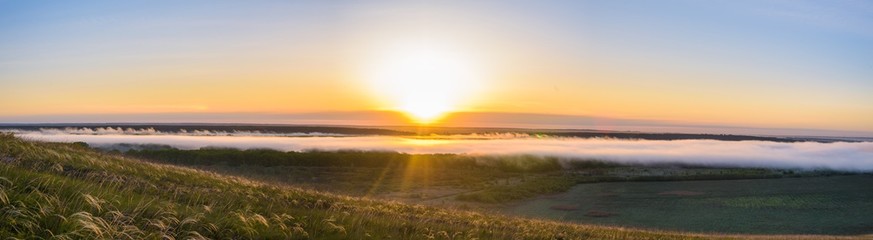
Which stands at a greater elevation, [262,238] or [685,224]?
[262,238]

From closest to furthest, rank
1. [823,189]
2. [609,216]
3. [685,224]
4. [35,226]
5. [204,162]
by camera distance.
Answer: [35,226] < [685,224] < [609,216] < [823,189] < [204,162]

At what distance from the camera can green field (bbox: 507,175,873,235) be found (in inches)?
2126

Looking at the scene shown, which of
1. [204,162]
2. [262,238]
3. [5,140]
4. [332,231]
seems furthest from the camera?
[204,162]

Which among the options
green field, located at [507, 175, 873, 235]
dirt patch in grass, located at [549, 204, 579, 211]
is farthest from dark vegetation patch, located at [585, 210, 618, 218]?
dirt patch in grass, located at [549, 204, 579, 211]

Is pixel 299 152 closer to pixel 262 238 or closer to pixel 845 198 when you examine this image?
pixel 845 198

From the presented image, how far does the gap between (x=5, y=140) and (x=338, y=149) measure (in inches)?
3760

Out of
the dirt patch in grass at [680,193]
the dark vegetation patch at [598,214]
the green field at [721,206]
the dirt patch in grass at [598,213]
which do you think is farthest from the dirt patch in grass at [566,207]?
the dirt patch in grass at [680,193]

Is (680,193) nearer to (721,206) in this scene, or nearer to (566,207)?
(721,206)

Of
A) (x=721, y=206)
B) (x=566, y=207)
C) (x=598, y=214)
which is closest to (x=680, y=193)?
(x=721, y=206)

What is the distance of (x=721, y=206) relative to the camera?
67.1m

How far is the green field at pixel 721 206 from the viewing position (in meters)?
54.0

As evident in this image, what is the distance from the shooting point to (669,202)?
70.2m

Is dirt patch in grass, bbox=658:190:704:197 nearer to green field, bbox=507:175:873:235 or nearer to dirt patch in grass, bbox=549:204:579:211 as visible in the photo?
green field, bbox=507:175:873:235

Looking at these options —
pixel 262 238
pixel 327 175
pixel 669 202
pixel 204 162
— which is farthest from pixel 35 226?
pixel 204 162
